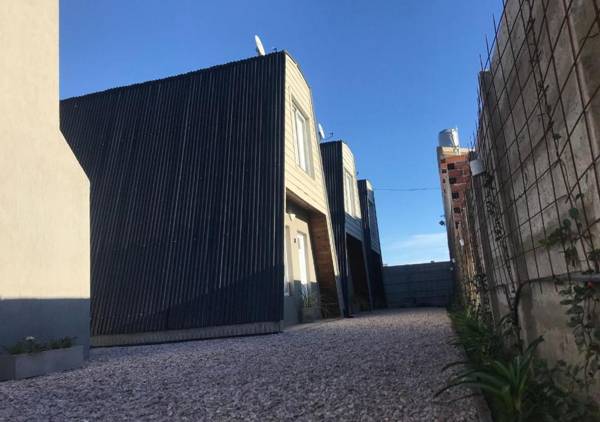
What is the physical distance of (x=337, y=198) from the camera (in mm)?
16594

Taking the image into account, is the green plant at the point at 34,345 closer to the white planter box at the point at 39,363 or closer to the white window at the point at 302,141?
the white planter box at the point at 39,363

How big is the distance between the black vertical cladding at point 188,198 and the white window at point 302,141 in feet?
6.25

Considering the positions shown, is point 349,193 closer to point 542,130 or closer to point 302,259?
point 302,259

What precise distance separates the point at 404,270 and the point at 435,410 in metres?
17.7

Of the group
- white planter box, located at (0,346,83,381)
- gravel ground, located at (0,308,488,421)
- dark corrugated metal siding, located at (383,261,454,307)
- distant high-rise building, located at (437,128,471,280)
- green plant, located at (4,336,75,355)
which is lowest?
gravel ground, located at (0,308,488,421)

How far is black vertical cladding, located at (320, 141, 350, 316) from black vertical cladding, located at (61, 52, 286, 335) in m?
6.12

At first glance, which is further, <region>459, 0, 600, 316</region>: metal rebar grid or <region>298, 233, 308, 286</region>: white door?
<region>298, 233, 308, 286</region>: white door

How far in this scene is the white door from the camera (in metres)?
12.1

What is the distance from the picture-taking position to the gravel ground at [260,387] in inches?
124

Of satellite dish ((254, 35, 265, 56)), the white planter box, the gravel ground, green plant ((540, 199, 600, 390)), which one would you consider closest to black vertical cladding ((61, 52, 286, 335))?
satellite dish ((254, 35, 265, 56))

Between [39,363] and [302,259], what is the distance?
766 centimetres

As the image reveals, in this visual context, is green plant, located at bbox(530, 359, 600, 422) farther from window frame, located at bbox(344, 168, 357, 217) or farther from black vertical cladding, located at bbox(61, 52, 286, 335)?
window frame, located at bbox(344, 168, 357, 217)

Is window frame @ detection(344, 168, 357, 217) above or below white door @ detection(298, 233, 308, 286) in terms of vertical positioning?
above

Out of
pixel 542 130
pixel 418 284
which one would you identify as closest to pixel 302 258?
pixel 418 284
